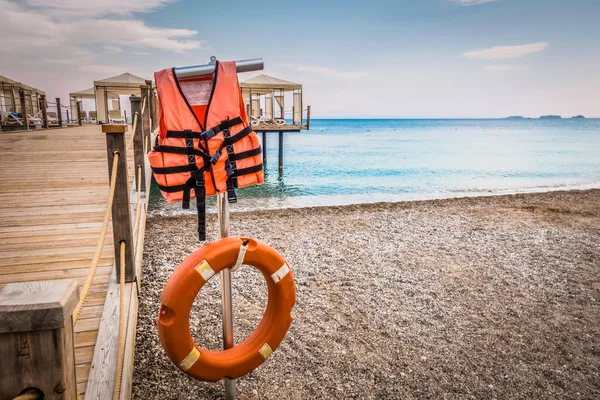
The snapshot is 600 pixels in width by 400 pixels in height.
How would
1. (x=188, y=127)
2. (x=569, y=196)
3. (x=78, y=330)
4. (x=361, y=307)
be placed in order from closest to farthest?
(x=188, y=127)
(x=78, y=330)
(x=361, y=307)
(x=569, y=196)

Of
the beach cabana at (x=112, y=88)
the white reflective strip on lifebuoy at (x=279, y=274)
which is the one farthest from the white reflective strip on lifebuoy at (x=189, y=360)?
the beach cabana at (x=112, y=88)

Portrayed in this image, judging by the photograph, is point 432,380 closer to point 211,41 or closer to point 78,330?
point 78,330

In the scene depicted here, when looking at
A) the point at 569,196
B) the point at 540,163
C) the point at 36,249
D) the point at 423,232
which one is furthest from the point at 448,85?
the point at 36,249

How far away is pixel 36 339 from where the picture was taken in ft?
2.84

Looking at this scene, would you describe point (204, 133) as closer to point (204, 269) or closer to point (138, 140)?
point (204, 269)

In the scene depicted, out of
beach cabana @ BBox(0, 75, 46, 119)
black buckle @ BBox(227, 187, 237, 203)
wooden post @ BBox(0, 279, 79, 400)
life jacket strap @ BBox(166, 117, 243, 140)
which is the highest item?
beach cabana @ BBox(0, 75, 46, 119)

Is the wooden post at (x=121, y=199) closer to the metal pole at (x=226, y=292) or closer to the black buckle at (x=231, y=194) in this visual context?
the metal pole at (x=226, y=292)

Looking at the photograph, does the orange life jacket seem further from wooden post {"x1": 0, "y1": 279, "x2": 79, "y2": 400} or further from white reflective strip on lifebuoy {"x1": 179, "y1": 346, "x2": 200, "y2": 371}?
wooden post {"x1": 0, "y1": 279, "x2": 79, "y2": 400}

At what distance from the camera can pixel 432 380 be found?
2.99m

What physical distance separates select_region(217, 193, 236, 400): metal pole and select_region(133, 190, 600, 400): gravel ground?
32 cm

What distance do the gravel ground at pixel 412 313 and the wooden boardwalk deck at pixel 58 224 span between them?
789 mm

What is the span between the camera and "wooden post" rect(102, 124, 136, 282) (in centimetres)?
264

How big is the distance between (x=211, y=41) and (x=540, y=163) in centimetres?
3549

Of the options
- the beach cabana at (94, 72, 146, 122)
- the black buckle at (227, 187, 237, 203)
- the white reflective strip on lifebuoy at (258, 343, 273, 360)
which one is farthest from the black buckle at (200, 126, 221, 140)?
the beach cabana at (94, 72, 146, 122)
